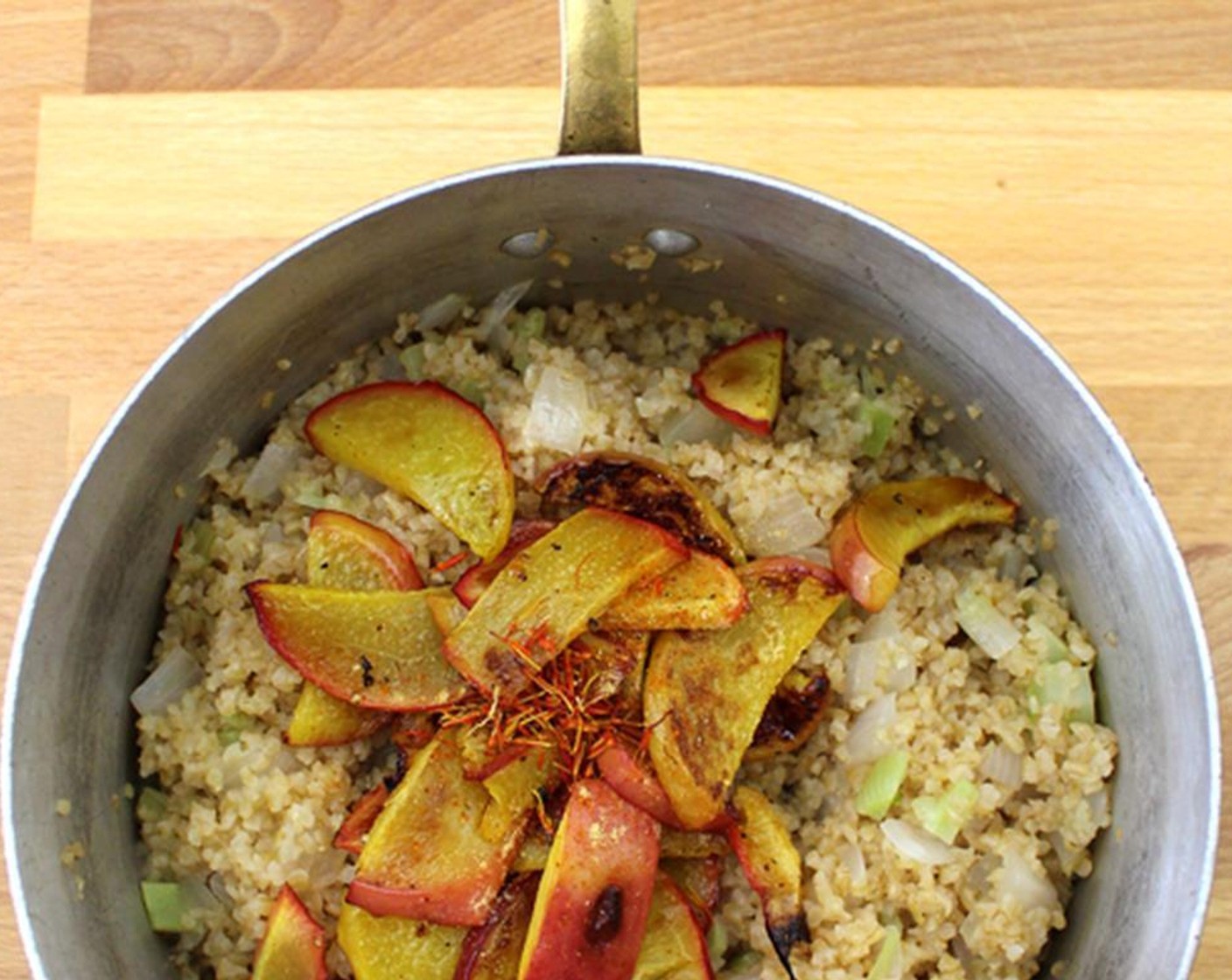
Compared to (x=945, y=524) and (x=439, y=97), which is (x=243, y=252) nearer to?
(x=439, y=97)

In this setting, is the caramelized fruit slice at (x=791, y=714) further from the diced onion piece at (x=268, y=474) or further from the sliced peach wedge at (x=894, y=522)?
the diced onion piece at (x=268, y=474)

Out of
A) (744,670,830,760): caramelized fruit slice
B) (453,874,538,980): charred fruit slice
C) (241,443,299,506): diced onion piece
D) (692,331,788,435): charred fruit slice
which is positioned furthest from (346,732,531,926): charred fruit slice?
(692,331,788,435): charred fruit slice

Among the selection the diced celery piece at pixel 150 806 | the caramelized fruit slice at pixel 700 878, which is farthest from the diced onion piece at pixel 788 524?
the diced celery piece at pixel 150 806

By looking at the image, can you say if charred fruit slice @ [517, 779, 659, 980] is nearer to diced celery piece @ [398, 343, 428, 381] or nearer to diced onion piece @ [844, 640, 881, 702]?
diced onion piece @ [844, 640, 881, 702]

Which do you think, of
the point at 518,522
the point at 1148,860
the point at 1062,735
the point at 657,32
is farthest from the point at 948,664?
the point at 657,32

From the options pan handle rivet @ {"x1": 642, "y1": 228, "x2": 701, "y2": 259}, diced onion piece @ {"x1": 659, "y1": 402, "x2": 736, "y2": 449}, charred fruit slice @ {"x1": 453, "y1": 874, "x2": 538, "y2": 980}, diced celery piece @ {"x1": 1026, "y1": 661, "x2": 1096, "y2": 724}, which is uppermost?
pan handle rivet @ {"x1": 642, "y1": 228, "x2": 701, "y2": 259}

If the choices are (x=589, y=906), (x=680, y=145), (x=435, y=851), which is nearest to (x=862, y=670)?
(x=589, y=906)
